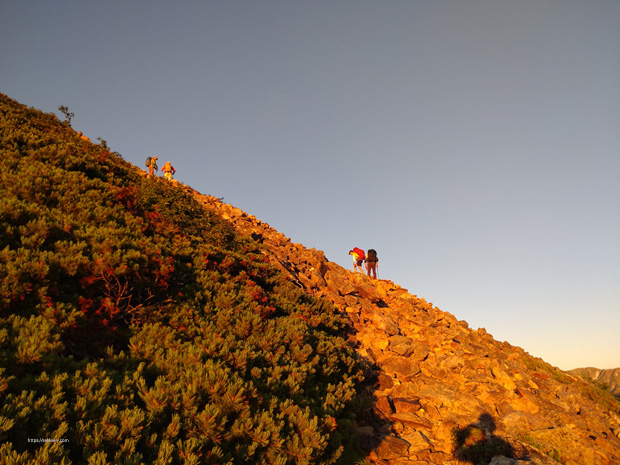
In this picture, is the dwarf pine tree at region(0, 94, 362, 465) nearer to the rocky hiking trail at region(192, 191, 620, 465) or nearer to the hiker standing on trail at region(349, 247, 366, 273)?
the rocky hiking trail at region(192, 191, 620, 465)

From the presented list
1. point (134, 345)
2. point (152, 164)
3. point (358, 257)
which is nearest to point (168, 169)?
point (152, 164)

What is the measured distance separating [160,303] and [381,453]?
651 centimetres

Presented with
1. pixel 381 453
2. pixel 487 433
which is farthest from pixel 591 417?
pixel 381 453

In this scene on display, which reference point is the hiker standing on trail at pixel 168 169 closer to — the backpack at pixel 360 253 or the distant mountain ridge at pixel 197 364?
the distant mountain ridge at pixel 197 364

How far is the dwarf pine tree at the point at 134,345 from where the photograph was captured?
4.48 meters

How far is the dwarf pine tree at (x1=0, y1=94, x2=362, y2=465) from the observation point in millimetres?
4480

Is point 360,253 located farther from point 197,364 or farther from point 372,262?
point 197,364

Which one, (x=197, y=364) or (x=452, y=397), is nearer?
(x=197, y=364)

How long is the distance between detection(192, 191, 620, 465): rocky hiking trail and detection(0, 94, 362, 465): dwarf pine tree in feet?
7.57

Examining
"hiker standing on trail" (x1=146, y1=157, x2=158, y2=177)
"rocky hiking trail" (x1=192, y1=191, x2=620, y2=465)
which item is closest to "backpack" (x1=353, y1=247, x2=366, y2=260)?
"rocky hiking trail" (x1=192, y1=191, x2=620, y2=465)

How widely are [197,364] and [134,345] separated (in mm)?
1476

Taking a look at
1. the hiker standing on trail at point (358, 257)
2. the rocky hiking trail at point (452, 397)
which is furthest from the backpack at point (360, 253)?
the rocky hiking trail at point (452, 397)

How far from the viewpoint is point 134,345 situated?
250 inches

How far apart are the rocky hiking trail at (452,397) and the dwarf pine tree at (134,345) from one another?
2.31 meters
